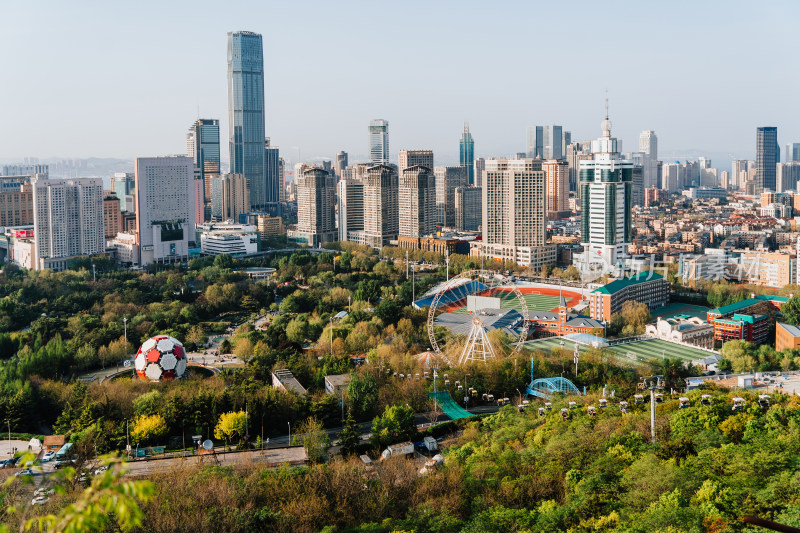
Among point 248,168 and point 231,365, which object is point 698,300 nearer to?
point 231,365

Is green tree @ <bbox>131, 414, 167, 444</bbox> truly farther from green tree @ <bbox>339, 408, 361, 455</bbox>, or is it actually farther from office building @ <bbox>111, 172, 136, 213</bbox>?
office building @ <bbox>111, 172, 136, 213</bbox>

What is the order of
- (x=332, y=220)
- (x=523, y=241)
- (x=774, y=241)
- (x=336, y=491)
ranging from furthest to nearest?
(x=332, y=220), (x=774, y=241), (x=523, y=241), (x=336, y=491)

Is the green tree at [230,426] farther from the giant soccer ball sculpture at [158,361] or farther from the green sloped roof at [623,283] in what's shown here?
the green sloped roof at [623,283]

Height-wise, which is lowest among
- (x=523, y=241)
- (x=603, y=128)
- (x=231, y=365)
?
(x=231, y=365)

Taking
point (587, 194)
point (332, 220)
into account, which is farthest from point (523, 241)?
point (332, 220)

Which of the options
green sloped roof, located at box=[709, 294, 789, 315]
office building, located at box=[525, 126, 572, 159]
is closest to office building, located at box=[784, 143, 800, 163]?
office building, located at box=[525, 126, 572, 159]
